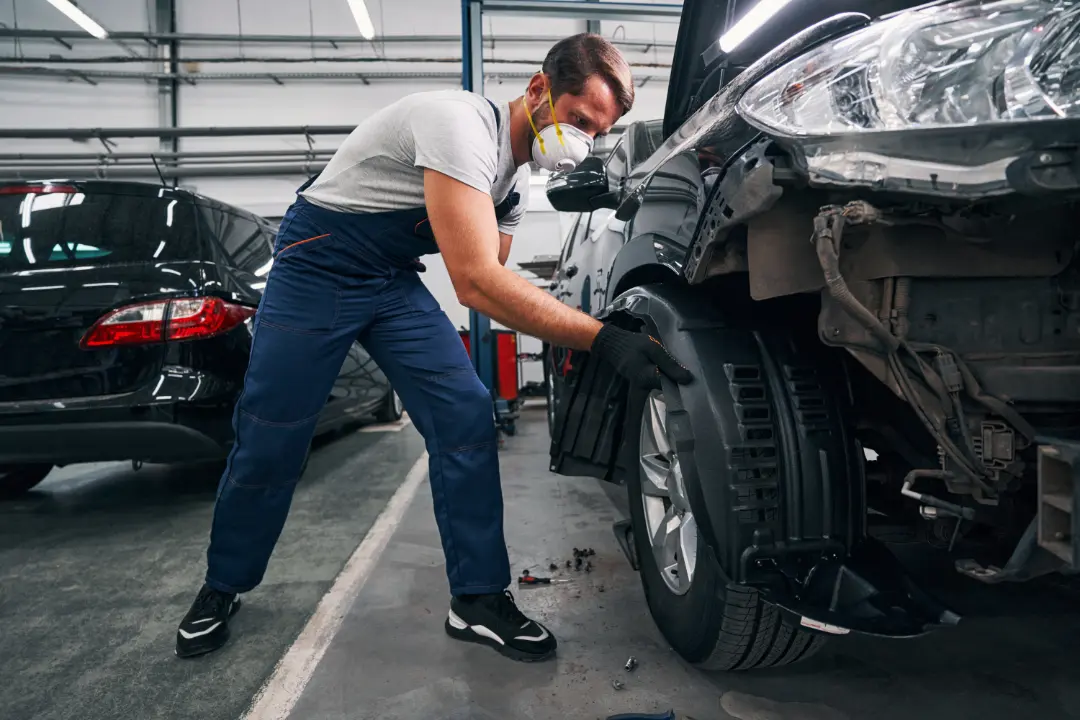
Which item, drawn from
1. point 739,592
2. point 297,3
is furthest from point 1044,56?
point 297,3

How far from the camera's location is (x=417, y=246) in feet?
5.24

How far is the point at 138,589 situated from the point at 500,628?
1.19m

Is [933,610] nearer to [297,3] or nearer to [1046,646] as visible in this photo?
[1046,646]

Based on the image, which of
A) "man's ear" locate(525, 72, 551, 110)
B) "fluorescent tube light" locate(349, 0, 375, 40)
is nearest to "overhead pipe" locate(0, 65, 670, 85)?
"fluorescent tube light" locate(349, 0, 375, 40)

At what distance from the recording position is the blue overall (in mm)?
1521

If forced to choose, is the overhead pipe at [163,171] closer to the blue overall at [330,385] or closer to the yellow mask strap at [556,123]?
the blue overall at [330,385]

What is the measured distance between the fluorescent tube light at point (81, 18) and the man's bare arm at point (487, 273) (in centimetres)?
868

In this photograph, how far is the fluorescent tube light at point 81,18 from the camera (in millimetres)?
7195

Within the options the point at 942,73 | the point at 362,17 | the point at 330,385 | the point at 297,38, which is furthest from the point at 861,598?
the point at 297,38

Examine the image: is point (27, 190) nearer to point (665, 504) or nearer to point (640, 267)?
point (640, 267)

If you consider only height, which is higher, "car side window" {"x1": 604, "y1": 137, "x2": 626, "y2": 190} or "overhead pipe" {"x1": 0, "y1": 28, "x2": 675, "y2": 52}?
"overhead pipe" {"x1": 0, "y1": 28, "x2": 675, "y2": 52}

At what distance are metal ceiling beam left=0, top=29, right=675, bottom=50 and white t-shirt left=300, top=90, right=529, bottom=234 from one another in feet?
25.5

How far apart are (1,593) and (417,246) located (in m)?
1.65

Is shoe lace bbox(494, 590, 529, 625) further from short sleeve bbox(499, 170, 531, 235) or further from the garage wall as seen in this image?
the garage wall
